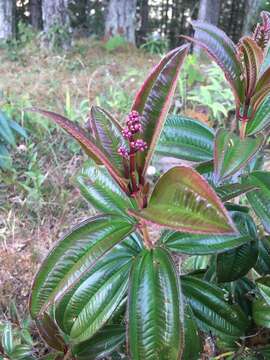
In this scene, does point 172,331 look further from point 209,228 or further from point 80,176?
point 80,176

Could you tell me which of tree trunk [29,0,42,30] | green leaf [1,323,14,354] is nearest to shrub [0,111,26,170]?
green leaf [1,323,14,354]

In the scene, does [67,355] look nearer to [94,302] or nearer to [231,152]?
[94,302]

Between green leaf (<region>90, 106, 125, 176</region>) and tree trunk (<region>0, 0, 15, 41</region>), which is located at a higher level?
green leaf (<region>90, 106, 125, 176</region>)

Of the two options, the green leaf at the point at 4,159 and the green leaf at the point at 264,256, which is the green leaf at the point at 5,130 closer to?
the green leaf at the point at 4,159

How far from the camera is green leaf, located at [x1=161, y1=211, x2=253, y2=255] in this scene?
809mm

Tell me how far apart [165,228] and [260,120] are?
0.33m

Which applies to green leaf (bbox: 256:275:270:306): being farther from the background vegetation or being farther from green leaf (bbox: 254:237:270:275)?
the background vegetation

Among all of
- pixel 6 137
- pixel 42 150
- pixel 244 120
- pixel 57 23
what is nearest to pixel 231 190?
pixel 244 120

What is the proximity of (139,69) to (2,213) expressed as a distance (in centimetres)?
218

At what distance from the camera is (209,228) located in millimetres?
548

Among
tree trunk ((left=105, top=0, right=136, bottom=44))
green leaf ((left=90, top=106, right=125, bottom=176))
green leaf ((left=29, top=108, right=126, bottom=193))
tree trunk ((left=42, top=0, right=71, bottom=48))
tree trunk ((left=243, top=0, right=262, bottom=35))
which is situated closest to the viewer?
green leaf ((left=29, top=108, right=126, bottom=193))

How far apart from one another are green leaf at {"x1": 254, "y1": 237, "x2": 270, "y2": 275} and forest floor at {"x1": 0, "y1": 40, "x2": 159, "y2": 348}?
1.55ft

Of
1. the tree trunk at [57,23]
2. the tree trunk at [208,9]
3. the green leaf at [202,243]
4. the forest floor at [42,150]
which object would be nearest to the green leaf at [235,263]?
the green leaf at [202,243]

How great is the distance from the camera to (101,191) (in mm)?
868
